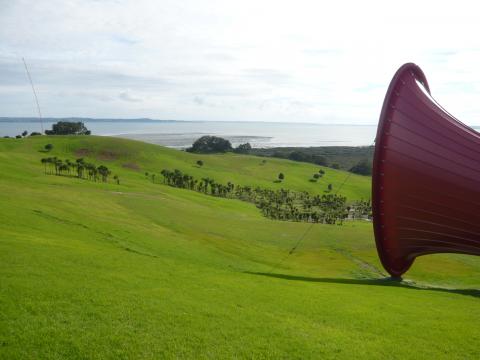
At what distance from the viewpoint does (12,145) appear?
10056 cm

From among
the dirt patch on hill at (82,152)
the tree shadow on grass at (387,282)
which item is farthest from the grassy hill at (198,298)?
the dirt patch on hill at (82,152)

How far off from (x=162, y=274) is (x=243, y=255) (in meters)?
12.8

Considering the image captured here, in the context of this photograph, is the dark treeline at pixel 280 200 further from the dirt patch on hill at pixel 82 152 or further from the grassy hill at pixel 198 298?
the grassy hill at pixel 198 298

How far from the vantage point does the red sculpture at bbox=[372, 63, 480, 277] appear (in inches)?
706

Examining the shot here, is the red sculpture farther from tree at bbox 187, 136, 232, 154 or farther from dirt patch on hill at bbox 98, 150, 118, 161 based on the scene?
tree at bbox 187, 136, 232, 154

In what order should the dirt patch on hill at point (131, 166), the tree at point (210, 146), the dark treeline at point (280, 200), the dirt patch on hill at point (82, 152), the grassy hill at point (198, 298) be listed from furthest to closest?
the tree at point (210, 146) → the dirt patch on hill at point (82, 152) → the dirt patch on hill at point (131, 166) → the dark treeline at point (280, 200) → the grassy hill at point (198, 298)

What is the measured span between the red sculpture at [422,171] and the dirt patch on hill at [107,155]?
88.9 metres

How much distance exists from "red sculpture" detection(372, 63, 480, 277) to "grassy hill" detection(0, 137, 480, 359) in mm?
3065

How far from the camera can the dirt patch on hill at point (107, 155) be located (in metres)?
99.8

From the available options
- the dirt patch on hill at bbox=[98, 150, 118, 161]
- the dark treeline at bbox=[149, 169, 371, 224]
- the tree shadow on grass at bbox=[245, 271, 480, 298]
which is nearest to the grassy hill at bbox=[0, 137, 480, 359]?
the tree shadow on grass at bbox=[245, 271, 480, 298]

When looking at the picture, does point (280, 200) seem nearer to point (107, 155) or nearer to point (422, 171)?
point (107, 155)

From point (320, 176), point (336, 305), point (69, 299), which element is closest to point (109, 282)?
point (69, 299)

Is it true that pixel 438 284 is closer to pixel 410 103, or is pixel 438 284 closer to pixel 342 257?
pixel 342 257

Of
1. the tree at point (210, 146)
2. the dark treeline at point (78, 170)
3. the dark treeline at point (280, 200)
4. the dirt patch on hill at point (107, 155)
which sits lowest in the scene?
the dark treeline at point (280, 200)
